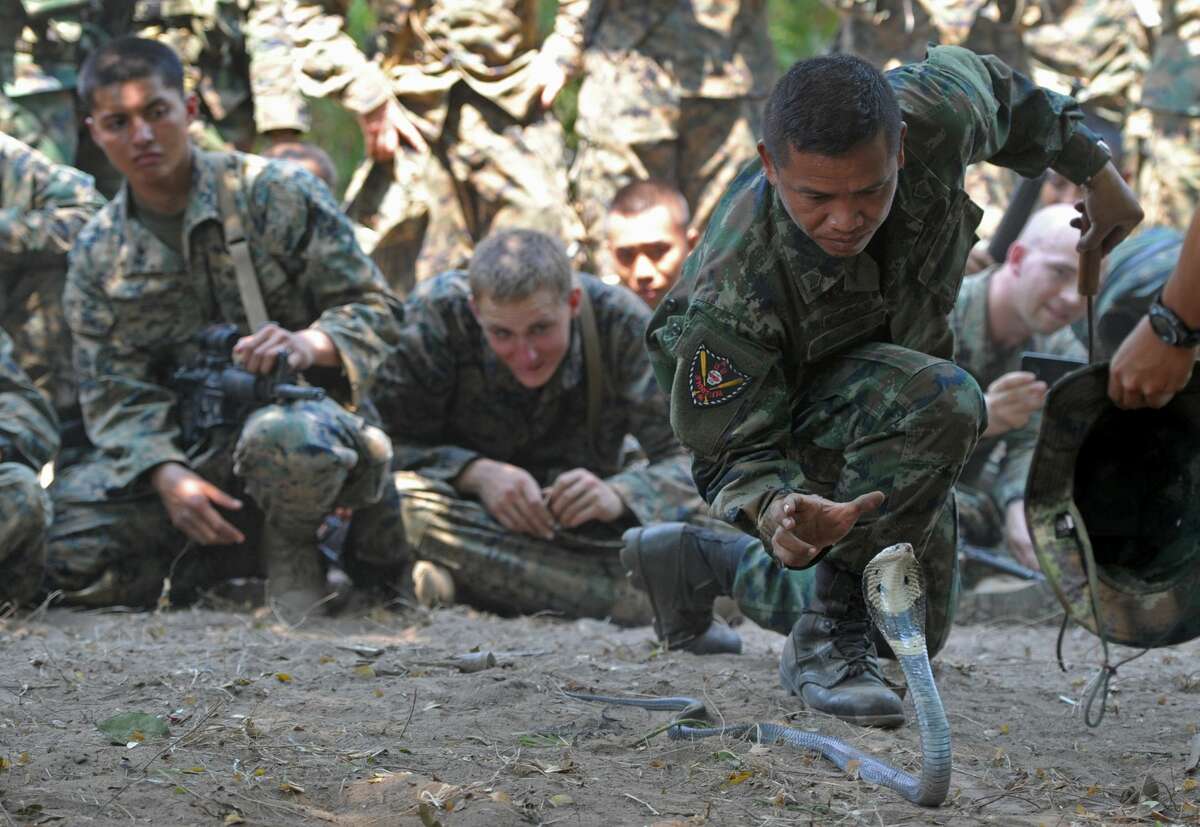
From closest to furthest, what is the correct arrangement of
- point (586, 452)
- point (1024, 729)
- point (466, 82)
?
point (1024, 729), point (586, 452), point (466, 82)

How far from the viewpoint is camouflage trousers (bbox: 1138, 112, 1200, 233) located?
8664 millimetres

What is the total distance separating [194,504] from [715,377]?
245cm

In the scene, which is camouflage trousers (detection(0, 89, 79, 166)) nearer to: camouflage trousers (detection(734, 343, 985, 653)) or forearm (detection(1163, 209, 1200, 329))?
camouflage trousers (detection(734, 343, 985, 653))

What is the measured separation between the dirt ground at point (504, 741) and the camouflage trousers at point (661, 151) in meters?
3.48

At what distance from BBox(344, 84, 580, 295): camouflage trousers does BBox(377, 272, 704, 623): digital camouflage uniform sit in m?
1.80

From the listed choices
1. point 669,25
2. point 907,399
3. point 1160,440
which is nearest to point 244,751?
point 907,399

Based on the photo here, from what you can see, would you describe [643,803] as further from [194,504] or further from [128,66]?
[128,66]

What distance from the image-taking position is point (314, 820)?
2271 mm

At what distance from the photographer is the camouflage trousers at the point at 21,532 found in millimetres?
4523

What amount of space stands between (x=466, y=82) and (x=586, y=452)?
2.43m

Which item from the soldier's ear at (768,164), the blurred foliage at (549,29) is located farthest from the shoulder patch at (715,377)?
the blurred foliage at (549,29)

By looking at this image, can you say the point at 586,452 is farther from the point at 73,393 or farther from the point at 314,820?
the point at 314,820

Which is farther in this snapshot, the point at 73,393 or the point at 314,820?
the point at 73,393

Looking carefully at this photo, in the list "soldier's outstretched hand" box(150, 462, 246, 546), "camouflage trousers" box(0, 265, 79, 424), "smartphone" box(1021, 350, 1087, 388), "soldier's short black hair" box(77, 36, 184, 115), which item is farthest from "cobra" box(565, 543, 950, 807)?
"camouflage trousers" box(0, 265, 79, 424)
